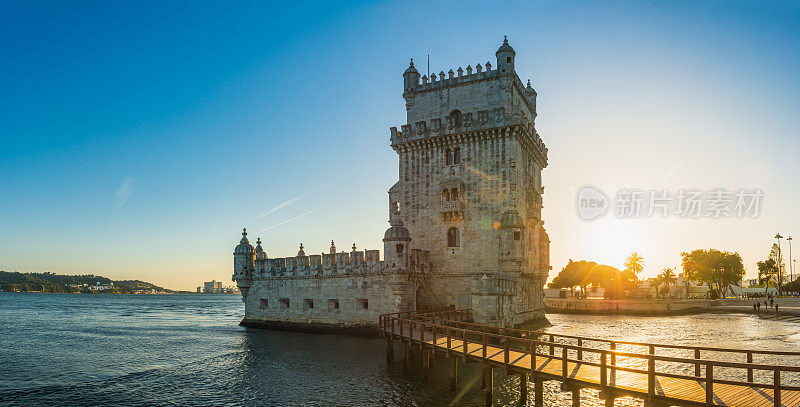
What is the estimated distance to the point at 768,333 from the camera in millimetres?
47812

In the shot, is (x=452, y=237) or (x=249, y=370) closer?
(x=249, y=370)

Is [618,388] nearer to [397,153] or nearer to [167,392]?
[167,392]

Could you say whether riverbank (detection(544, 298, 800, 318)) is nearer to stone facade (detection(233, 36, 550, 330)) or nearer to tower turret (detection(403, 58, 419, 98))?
stone facade (detection(233, 36, 550, 330))

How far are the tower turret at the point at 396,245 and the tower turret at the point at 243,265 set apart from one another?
1780 centimetres

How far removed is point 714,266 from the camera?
101125 millimetres

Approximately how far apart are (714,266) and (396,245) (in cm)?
8646

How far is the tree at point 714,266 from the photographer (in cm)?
10111

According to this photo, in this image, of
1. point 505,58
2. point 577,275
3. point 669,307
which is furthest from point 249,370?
point 577,275

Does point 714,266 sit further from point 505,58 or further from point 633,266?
point 505,58

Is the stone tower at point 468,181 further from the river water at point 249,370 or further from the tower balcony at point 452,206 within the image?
the river water at point 249,370

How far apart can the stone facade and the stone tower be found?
0.27 feet

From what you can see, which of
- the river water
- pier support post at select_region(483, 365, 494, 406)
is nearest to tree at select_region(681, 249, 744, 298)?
the river water

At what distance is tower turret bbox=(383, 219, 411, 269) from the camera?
39562 millimetres

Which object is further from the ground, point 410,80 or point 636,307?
point 410,80
